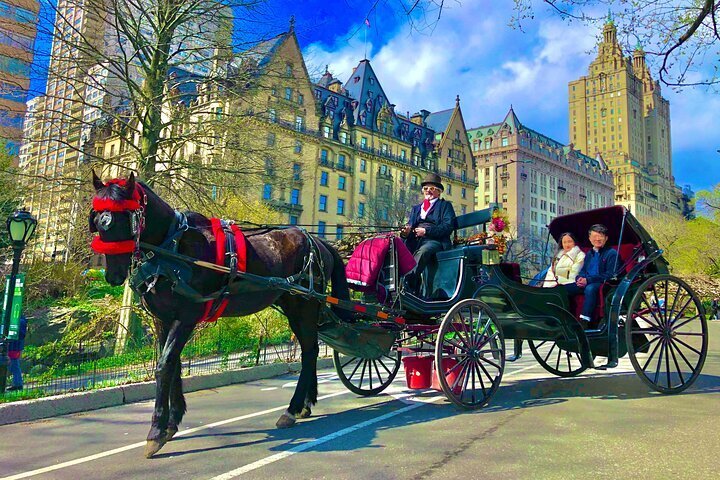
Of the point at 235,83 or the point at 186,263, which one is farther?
the point at 235,83

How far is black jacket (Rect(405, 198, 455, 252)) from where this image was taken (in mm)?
7453

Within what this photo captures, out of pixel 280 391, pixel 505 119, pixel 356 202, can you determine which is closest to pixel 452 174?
pixel 356 202

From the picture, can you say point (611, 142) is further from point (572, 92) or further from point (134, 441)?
point (134, 441)

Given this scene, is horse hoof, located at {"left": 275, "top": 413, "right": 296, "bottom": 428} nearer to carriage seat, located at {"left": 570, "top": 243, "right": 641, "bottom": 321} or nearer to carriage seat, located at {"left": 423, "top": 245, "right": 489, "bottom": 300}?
carriage seat, located at {"left": 423, "top": 245, "right": 489, "bottom": 300}

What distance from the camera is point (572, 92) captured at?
165625 millimetres

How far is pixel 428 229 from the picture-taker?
24.5ft

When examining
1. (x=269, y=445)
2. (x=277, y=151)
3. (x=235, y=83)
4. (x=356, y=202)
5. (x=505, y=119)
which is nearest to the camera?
(x=269, y=445)

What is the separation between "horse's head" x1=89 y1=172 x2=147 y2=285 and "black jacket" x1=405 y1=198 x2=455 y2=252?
3931 millimetres

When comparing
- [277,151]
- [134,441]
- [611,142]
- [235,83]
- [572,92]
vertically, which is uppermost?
[572,92]

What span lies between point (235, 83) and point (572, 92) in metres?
170

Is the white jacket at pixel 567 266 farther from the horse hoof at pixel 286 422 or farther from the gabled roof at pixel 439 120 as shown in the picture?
the gabled roof at pixel 439 120

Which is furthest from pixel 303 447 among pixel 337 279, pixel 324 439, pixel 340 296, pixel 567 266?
pixel 567 266

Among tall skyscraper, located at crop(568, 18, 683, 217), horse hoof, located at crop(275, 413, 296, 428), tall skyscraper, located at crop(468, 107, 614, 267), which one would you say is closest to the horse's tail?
horse hoof, located at crop(275, 413, 296, 428)

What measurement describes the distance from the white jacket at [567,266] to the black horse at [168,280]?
4213 mm
